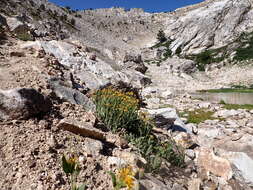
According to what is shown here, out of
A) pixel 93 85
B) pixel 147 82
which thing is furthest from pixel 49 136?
pixel 147 82

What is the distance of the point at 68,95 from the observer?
4746 millimetres

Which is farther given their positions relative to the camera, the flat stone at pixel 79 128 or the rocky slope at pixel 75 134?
the flat stone at pixel 79 128

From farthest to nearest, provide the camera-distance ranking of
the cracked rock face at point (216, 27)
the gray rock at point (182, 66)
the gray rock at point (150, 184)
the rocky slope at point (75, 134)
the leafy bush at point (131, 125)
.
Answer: the cracked rock face at point (216, 27) < the gray rock at point (182, 66) < the leafy bush at point (131, 125) < the gray rock at point (150, 184) < the rocky slope at point (75, 134)

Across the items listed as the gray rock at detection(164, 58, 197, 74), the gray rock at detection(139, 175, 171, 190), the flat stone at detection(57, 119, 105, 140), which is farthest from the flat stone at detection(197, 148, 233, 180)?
the gray rock at detection(164, 58, 197, 74)

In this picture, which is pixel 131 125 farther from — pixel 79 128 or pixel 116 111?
pixel 79 128

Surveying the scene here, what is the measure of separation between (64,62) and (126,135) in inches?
166

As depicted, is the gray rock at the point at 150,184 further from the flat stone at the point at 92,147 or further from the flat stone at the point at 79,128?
the flat stone at the point at 79,128

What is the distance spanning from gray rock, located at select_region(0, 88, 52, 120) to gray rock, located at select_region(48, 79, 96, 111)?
1048 millimetres

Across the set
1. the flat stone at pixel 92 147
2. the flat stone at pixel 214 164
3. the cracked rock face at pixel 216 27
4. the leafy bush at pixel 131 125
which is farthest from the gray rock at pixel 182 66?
the flat stone at pixel 92 147

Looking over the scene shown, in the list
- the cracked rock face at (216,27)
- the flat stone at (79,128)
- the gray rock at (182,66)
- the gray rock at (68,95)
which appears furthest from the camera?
the cracked rock face at (216,27)

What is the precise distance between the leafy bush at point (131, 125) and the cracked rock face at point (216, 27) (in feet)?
201

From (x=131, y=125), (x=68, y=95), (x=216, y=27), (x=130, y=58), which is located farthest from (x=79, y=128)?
(x=216, y=27)

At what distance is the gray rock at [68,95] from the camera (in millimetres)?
4637

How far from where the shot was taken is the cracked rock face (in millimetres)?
63719
